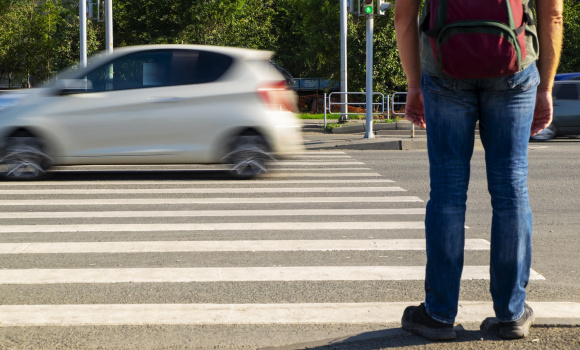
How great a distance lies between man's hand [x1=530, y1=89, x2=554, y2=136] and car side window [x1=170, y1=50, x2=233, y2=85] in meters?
7.75

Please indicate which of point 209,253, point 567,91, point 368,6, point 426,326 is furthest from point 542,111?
point 567,91

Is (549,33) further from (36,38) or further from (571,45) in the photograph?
(36,38)

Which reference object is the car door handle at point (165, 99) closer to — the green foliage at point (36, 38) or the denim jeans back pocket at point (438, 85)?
the denim jeans back pocket at point (438, 85)

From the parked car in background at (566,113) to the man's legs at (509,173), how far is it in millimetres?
16941

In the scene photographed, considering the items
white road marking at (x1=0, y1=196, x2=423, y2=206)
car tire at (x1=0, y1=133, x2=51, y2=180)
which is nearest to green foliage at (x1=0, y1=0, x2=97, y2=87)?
car tire at (x1=0, y1=133, x2=51, y2=180)

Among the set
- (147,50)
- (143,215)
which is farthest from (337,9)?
(143,215)

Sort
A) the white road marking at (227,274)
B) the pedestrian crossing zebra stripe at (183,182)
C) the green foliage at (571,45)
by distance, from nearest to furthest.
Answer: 1. the white road marking at (227,274)
2. the pedestrian crossing zebra stripe at (183,182)
3. the green foliage at (571,45)

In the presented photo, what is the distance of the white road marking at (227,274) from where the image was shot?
514cm

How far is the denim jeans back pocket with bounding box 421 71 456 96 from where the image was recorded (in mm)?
3334

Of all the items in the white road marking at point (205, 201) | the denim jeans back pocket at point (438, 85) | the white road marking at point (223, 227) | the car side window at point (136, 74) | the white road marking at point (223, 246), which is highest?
the car side window at point (136, 74)

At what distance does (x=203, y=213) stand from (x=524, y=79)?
5.06m

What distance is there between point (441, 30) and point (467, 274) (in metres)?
2.42

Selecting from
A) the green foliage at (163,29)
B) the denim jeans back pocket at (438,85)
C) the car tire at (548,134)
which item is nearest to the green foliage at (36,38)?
the green foliage at (163,29)

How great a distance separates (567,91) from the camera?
19766mm
